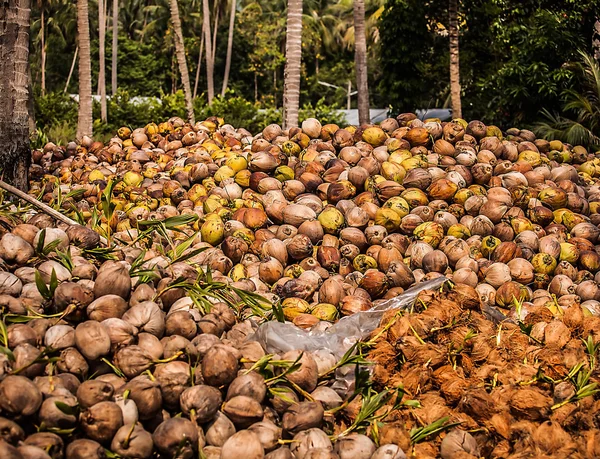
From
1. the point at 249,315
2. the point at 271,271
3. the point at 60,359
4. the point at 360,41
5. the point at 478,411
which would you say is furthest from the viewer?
the point at 360,41

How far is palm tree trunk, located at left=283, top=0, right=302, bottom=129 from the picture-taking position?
9.41m

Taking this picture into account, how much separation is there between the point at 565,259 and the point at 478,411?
2.33 meters

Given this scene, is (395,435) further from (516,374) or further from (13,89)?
(13,89)

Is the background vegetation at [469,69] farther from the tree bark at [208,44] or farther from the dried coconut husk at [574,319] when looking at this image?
the dried coconut husk at [574,319]

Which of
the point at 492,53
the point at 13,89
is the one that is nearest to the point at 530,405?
the point at 13,89

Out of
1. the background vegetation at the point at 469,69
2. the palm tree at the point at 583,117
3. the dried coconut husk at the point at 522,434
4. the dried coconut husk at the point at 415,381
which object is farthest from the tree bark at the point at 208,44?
the dried coconut husk at the point at 522,434

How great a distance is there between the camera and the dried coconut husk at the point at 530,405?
114 inches

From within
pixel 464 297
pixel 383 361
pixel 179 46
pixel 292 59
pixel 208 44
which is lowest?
pixel 383 361

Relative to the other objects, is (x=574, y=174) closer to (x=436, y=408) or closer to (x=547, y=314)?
(x=547, y=314)

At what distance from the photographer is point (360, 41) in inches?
557

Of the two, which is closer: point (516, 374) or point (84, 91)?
point (516, 374)

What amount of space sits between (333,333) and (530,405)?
1109 mm

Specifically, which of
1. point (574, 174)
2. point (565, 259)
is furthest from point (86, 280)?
point (574, 174)

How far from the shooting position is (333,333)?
358 cm
